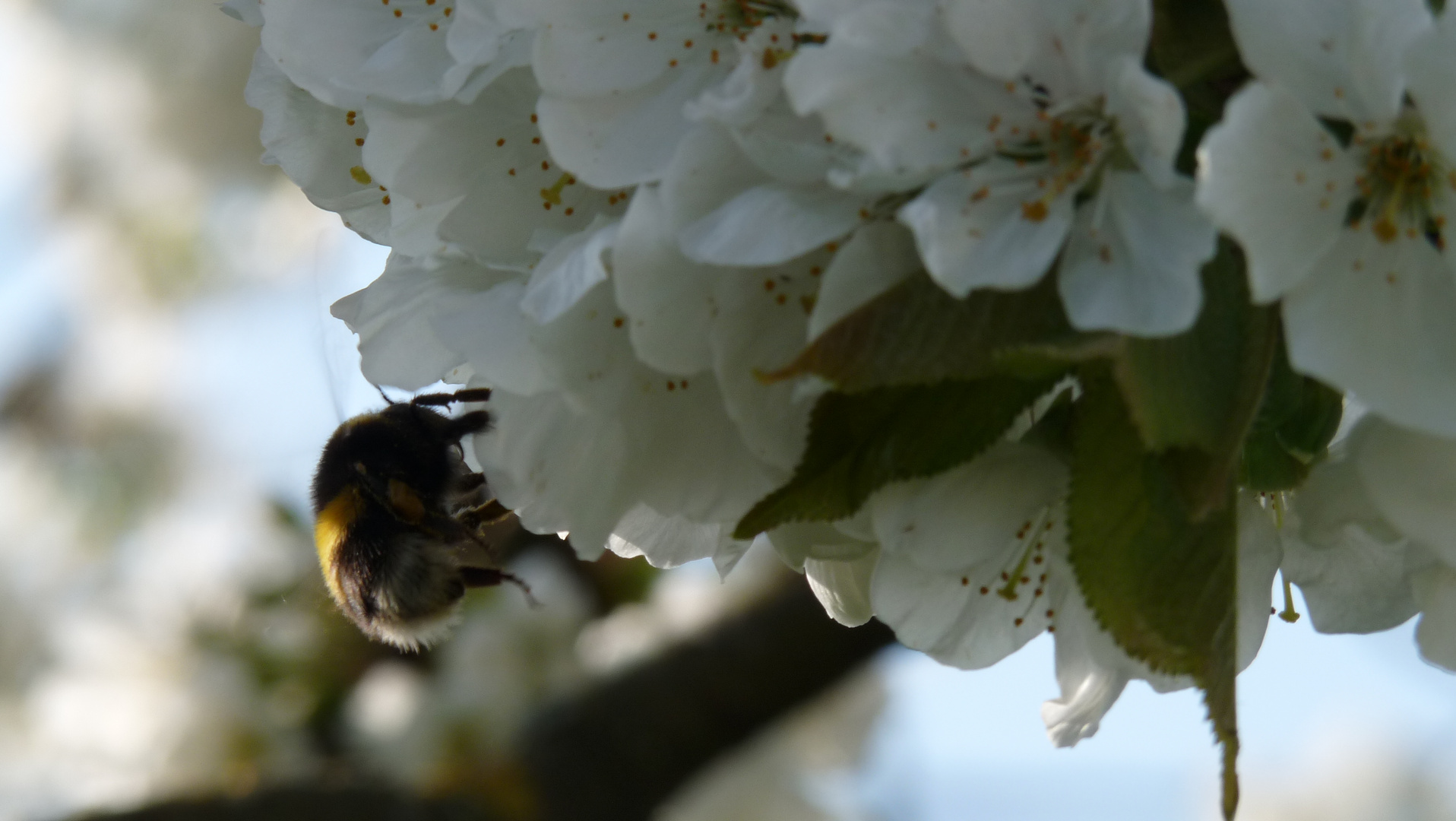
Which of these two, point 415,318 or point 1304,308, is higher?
point 1304,308

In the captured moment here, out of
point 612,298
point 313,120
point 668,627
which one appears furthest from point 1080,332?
point 668,627

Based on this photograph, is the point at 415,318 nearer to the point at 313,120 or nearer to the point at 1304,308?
the point at 313,120

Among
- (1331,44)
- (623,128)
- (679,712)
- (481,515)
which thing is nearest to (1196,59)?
(1331,44)

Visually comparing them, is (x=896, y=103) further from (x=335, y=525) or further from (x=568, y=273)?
(x=335, y=525)

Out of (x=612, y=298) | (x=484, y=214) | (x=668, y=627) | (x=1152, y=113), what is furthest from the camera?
(x=668, y=627)

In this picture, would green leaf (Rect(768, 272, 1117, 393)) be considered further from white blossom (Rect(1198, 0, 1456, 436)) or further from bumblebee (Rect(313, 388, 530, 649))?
bumblebee (Rect(313, 388, 530, 649))

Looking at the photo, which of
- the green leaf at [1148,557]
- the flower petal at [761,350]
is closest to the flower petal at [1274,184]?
the green leaf at [1148,557]

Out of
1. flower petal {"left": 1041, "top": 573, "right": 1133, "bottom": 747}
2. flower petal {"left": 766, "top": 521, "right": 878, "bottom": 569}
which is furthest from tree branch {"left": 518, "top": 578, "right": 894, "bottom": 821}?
flower petal {"left": 766, "top": 521, "right": 878, "bottom": 569}
